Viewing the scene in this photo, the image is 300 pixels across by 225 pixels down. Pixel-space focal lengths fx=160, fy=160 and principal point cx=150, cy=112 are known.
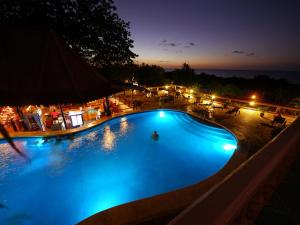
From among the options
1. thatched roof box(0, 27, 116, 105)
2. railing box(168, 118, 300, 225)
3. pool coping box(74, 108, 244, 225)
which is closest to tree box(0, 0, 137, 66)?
thatched roof box(0, 27, 116, 105)

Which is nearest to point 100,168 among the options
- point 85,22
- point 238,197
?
point 85,22

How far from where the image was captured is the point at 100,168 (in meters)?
6.93

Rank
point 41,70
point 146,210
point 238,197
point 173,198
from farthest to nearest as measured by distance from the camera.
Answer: point 173,198, point 146,210, point 41,70, point 238,197

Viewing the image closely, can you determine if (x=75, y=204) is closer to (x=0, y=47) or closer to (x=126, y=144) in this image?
(x=126, y=144)

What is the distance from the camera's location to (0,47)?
8.50 ft

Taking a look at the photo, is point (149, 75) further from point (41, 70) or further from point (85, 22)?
point (41, 70)

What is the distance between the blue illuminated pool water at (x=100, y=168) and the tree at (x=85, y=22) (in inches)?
173

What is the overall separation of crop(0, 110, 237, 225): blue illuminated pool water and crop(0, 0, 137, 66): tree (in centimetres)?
439

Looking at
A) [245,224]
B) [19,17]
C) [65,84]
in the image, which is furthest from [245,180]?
[19,17]

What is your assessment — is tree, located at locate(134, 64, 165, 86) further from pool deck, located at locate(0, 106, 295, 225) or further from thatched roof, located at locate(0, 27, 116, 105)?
thatched roof, located at locate(0, 27, 116, 105)

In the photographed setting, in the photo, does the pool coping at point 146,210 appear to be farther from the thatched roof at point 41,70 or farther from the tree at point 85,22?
the tree at point 85,22

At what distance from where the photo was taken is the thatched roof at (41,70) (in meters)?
2.64

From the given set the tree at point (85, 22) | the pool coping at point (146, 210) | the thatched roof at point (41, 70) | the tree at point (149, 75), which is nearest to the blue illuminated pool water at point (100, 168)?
the pool coping at point (146, 210)

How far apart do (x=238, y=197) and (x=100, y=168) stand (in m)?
6.92
